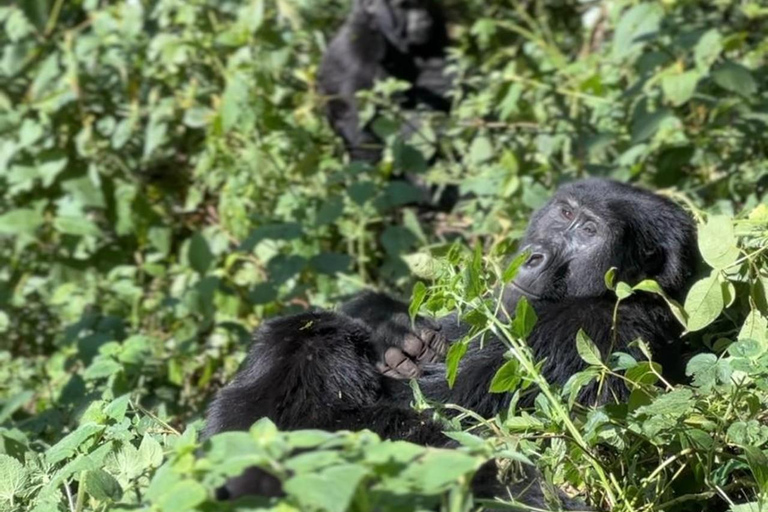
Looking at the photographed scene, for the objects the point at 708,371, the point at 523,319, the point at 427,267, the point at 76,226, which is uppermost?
the point at 523,319

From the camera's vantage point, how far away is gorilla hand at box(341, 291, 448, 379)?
3840 mm

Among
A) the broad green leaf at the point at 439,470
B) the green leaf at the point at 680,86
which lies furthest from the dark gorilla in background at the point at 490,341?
the green leaf at the point at 680,86

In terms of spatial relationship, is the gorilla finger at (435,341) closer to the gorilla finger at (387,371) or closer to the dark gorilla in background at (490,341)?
the dark gorilla in background at (490,341)

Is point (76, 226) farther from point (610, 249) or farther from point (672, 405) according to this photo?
point (672, 405)

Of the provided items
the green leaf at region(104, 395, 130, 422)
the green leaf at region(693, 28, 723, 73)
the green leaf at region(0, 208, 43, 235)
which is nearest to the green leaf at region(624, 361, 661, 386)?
the green leaf at region(104, 395, 130, 422)

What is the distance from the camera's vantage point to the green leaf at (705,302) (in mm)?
3396

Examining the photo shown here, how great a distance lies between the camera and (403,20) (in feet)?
30.2

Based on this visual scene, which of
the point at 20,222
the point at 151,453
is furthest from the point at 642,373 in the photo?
the point at 20,222

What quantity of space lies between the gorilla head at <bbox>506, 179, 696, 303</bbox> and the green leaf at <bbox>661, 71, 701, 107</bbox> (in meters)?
1.55

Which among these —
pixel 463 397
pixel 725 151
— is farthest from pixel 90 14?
pixel 463 397

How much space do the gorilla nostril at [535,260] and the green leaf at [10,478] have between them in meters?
1.65

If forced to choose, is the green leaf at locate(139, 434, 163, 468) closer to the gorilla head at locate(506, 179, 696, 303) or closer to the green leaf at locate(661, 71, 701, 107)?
the gorilla head at locate(506, 179, 696, 303)

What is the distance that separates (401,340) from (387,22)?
5554 mm

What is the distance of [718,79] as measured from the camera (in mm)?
5598
